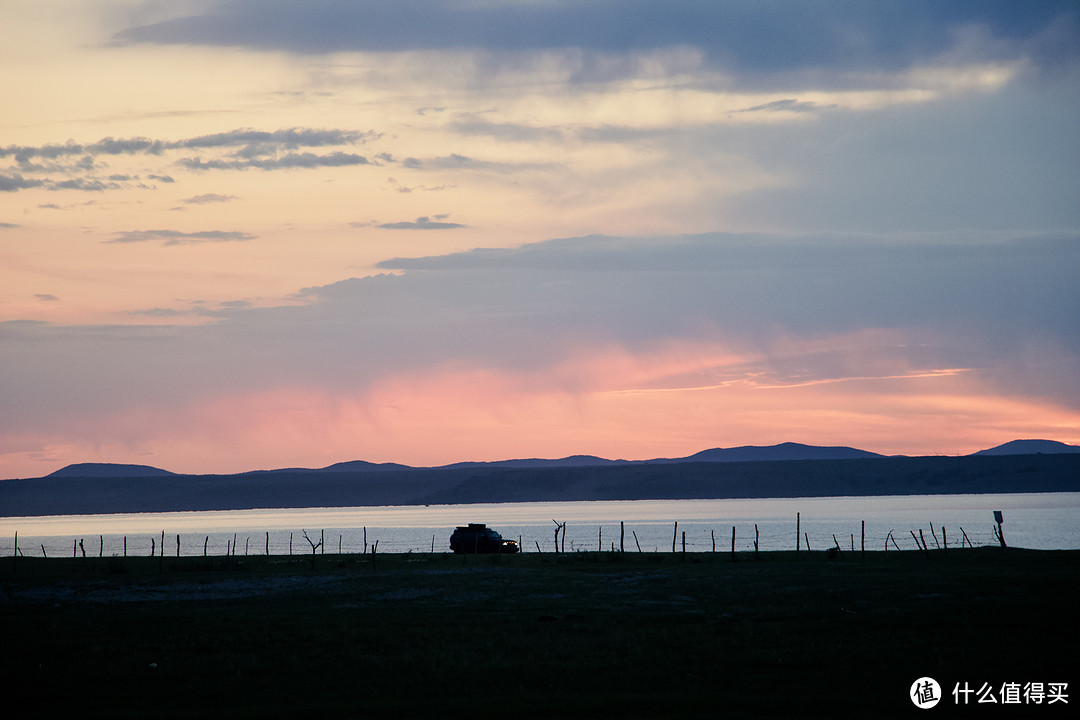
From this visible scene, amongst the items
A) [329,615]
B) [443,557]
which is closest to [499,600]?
[329,615]

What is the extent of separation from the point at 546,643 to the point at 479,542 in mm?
43860

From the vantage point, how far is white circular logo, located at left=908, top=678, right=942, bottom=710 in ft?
59.8

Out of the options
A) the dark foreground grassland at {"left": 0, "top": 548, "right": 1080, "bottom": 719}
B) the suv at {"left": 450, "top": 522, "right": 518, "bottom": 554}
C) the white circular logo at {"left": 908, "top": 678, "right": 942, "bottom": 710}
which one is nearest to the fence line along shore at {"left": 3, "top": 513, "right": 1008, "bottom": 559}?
the suv at {"left": 450, "top": 522, "right": 518, "bottom": 554}

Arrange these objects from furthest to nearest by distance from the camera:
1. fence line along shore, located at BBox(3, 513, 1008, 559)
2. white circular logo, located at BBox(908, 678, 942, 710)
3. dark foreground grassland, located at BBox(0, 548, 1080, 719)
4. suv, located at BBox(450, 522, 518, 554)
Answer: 1. fence line along shore, located at BBox(3, 513, 1008, 559)
2. suv, located at BBox(450, 522, 518, 554)
3. dark foreground grassland, located at BBox(0, 548, 1080, 719)
4. white circular logo, located at BBox(908, 678, 942, 710)

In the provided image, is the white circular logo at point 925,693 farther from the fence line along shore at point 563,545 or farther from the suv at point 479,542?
the fence line along shore at point 563,545

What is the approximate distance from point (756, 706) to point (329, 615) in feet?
63.2

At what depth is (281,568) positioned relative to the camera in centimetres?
5822

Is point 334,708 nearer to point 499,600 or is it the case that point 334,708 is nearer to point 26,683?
point 26,683

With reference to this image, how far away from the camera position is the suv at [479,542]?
229 ft

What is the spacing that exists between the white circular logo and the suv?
51.2 metres

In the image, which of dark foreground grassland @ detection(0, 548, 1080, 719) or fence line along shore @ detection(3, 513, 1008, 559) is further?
fence line along shore @ detection(3, 513, 1008, 559)

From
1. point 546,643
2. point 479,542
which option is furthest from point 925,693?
point 479,542

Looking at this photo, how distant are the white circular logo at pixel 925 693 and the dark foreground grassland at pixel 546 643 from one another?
0.22 m

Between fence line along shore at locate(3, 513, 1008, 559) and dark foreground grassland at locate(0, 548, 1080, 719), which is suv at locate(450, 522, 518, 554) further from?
dark foreground grassland at locate(0, 548, 1080, 719)
